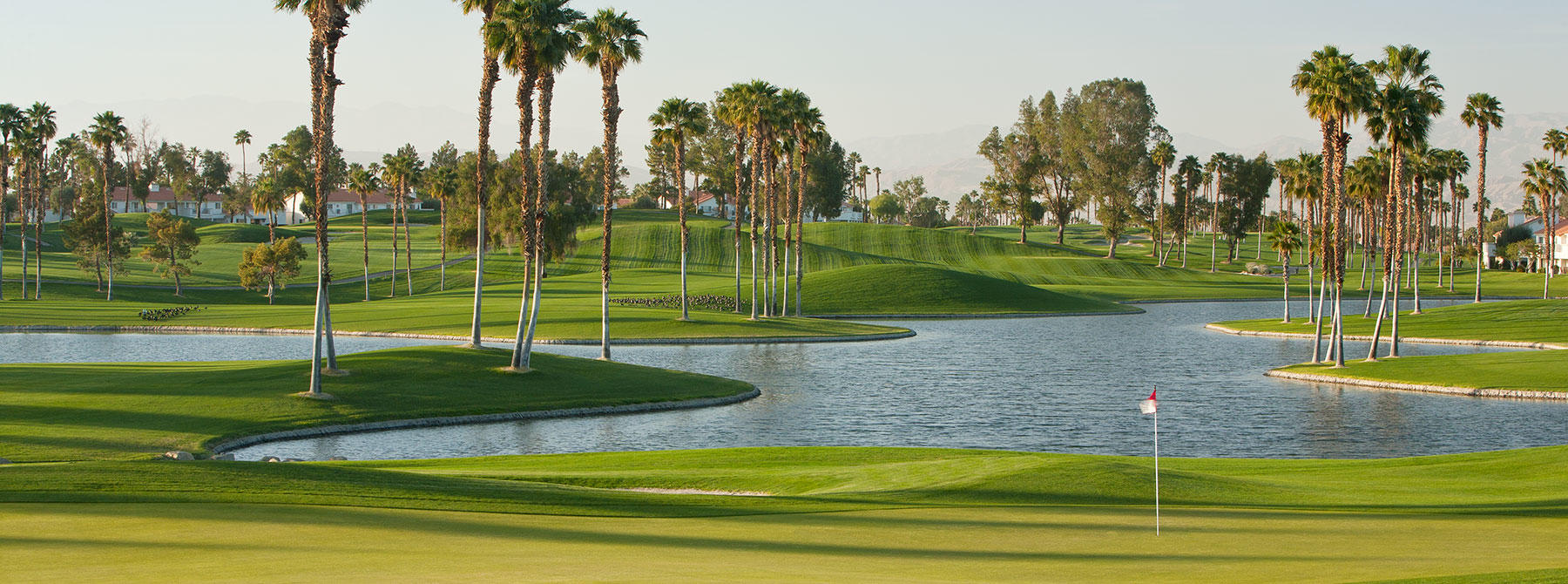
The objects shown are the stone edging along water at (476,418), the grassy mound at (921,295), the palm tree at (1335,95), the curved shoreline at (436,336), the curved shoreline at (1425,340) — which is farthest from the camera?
the grassy mound at (921,295)

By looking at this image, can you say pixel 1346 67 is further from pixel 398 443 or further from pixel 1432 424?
pixel 398 443

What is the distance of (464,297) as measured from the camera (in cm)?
11256

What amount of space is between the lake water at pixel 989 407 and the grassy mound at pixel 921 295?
83.7 feet

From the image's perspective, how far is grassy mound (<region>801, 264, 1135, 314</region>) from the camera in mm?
105625

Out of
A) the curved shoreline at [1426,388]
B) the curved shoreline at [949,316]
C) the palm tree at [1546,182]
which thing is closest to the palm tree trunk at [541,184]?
the curved shoreline at [1426,388]

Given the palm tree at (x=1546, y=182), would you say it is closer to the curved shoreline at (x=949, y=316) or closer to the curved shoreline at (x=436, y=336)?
the curved shoreline at (x=949, y=316)

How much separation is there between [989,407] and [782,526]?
31.6 metres

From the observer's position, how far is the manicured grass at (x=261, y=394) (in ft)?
113

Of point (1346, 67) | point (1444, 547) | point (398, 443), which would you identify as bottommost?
point (398, 443)

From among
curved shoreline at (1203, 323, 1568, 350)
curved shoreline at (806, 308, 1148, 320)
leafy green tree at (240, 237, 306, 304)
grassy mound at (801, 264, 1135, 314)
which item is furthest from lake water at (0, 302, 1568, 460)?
leafy green tree at (240, 237, 306, 304)

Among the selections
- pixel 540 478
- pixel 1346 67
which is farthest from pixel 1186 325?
pixel 540 478

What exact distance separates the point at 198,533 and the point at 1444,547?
16.3 meters

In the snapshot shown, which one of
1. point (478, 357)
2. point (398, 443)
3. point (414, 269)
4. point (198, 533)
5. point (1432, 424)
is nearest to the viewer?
point (198, 533)

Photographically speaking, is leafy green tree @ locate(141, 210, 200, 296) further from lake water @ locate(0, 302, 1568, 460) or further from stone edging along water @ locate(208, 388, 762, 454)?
stone edging along water @ locate(208, 388, 762, 454)
